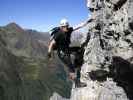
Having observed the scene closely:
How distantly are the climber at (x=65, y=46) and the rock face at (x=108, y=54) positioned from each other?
99 cm

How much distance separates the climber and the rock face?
992mm

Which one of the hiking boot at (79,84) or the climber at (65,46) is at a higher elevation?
the climber at (65,46)

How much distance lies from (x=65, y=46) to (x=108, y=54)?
11.8 ft

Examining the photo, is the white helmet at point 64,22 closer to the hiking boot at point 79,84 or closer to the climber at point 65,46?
the climber at point 65,46

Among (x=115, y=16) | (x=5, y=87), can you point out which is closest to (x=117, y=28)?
(x=115, y=16)

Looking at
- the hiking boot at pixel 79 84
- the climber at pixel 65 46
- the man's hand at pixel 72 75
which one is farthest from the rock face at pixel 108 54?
the climber at pixel 65 46

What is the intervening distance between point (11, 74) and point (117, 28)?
140639mm

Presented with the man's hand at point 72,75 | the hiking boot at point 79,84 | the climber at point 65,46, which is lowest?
the hiking boot at point 79,84

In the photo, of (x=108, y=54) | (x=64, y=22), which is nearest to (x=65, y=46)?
(x=64, y=22)

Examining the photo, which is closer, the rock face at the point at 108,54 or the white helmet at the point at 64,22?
the rock face at the point at 108,54

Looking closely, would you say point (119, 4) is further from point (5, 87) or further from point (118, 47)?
point (5, 87)

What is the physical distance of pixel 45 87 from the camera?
14288cm

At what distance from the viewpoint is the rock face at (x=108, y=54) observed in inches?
438

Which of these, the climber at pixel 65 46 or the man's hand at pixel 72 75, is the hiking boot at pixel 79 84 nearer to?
the climber at pixel 65 46
